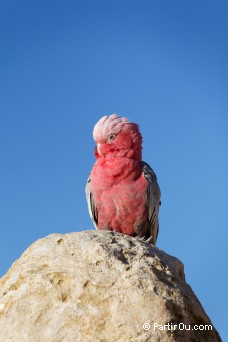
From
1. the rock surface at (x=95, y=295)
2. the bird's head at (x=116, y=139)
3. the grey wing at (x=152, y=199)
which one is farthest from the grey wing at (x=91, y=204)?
the rock surface at (x=95, y=295)

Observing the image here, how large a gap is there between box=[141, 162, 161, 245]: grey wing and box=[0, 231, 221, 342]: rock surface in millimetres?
2438

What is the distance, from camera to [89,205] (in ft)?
29.2

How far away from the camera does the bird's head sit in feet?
27.8

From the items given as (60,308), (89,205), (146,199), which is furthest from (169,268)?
(89,205)

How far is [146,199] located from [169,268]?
2.52 meters

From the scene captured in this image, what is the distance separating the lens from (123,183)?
27.3ft

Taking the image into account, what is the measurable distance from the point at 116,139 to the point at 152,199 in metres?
1.07

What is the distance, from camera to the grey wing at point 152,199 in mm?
8430

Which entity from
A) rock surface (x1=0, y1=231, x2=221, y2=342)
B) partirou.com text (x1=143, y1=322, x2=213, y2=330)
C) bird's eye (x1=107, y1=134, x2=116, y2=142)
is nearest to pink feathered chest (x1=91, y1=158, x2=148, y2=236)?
bird's eye (x1=107, y1=134, x2=116, y2=142)

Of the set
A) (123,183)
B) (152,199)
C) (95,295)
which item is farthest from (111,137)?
(95,295)

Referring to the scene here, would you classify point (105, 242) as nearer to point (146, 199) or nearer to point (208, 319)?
point (208, 319)

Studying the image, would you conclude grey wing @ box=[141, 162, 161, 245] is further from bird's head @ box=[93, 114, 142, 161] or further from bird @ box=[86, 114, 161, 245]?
bird's head @ box=[93, 114, 142, 161]

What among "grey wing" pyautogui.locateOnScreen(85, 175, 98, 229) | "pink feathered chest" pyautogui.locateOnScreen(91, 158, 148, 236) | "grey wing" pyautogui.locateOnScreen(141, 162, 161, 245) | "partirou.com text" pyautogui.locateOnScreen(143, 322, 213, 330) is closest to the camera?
"partirou.com text" pyautogui.locateOnScreen(143, 322, 213, 330)

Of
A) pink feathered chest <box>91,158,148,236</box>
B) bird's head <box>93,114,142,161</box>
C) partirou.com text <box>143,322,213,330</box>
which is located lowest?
partirou.com text <box>143,322,213,330</box>
